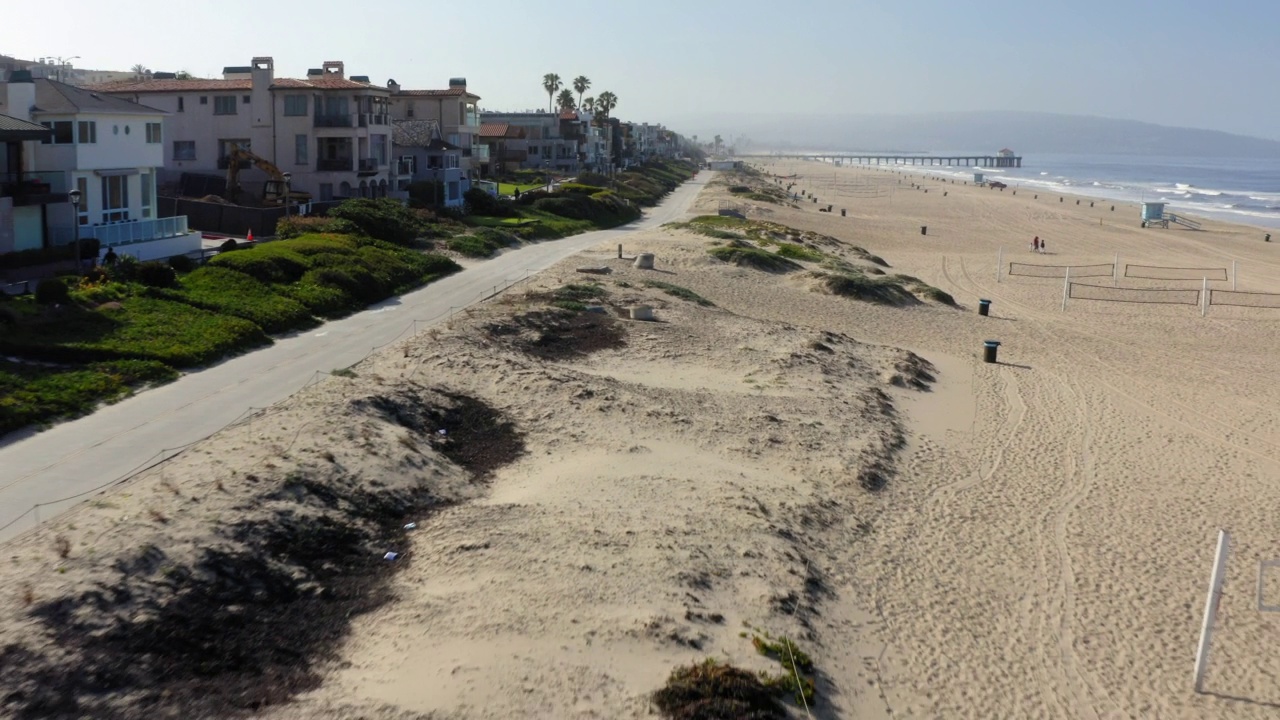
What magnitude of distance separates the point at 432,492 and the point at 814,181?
145520 mm

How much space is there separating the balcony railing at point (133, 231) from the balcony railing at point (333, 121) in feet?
53.9

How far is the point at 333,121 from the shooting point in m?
48.2

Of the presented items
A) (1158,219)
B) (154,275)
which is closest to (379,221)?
(154,275)

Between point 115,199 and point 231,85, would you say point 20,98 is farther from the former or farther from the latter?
point 231,85

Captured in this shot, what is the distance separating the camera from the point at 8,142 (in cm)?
2805

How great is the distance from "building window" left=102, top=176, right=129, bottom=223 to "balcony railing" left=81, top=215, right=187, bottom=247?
43.0 inches

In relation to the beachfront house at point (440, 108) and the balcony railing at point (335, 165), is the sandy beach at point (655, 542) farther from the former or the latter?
the beachfront house at point (440, 108)

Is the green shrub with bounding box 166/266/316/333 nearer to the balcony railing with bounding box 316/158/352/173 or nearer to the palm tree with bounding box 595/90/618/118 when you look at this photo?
the balcony railing with bounding box 316/158/352/173

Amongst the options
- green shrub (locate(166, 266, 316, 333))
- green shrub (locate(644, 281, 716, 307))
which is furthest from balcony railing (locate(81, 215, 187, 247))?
green shrub (locate(644, 281, 716, 307))

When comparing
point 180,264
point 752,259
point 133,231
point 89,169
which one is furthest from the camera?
point 752,259

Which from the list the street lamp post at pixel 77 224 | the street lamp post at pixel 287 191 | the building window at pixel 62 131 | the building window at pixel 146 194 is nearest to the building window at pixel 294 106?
the street lamp post at pixel 287 191

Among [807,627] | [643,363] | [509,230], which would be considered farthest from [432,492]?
[509,230]

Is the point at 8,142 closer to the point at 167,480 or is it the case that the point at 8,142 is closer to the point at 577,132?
the point at 167,480

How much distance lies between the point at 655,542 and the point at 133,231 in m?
22.7
